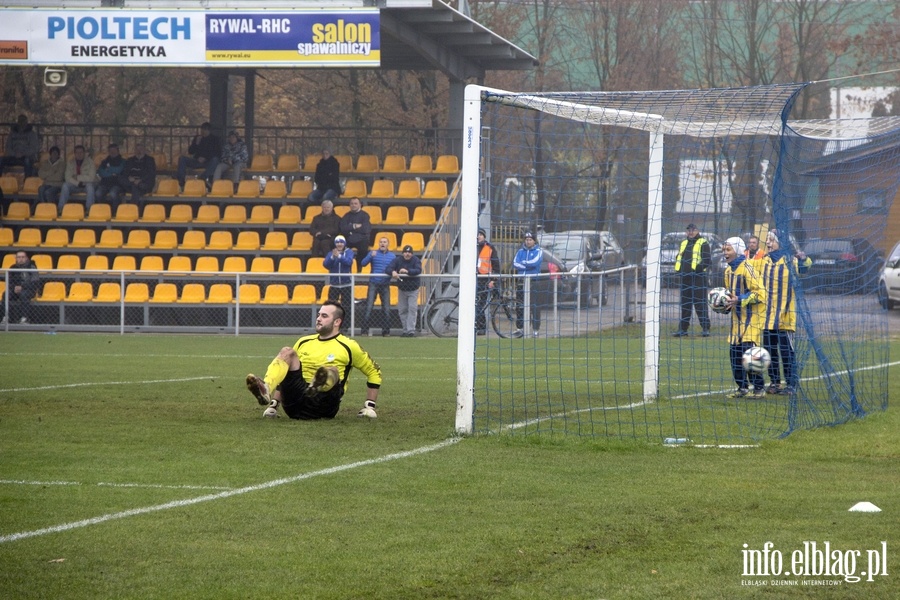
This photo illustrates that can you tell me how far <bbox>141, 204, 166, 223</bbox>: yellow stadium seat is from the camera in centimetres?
2803

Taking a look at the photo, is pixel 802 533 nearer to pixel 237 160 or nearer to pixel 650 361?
pixel 650 361

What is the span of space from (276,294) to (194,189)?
6.03m

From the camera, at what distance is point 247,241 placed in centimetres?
2706

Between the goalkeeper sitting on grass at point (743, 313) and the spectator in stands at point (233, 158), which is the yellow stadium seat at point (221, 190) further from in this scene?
the goalkeeper sitting on grass at point (743, 313)

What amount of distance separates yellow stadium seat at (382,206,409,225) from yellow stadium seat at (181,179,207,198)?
484cm

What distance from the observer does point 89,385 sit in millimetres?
13859

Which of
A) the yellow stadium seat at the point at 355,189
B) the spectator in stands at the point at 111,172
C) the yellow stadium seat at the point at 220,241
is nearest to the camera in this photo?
the yellow stadium seat at the point at 220,241

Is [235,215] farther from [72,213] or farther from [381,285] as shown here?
[381,285]

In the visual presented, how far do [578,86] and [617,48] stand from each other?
2.08 meters

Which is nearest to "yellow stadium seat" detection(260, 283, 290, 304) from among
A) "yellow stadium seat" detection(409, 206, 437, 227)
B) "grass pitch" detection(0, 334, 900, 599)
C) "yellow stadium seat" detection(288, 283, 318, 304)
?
"yellow stadium seat" detection(288, 283, 318, 304)

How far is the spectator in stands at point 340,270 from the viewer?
912 inches

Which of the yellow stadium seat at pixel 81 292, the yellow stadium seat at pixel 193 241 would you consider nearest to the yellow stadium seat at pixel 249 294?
the yellow stadium seat at pixel 81 292

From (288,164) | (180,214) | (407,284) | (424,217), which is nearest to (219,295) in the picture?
(407,284)

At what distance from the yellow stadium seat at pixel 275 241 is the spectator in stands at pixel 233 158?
9.35ft
